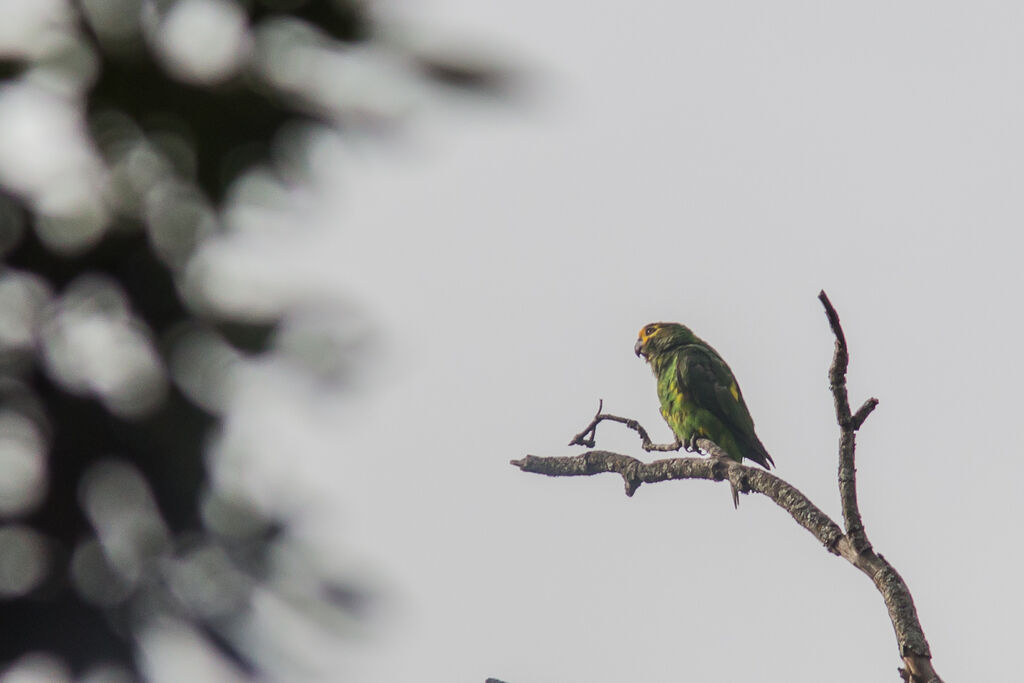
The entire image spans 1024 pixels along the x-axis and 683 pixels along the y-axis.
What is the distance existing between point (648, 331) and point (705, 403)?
186 centimetres

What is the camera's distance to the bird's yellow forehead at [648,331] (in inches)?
420

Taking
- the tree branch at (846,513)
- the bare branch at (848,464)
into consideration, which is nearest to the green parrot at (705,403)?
the tree branch at (846,513)

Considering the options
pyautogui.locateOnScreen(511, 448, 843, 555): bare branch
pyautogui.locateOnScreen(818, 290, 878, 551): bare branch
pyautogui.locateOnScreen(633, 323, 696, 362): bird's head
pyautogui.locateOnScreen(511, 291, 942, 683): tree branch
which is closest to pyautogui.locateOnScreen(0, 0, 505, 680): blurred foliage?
pyautogui.locateOnScreen(511, 291, 942, 683): tree branch

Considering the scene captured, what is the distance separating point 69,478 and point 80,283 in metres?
0.24

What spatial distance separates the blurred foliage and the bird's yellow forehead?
961 cm

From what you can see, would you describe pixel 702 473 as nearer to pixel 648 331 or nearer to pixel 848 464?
pixel 848 464

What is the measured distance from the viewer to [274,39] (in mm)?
1151

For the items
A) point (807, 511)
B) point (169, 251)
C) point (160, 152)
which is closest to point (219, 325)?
point (169, 251)

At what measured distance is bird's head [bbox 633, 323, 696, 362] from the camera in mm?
10227

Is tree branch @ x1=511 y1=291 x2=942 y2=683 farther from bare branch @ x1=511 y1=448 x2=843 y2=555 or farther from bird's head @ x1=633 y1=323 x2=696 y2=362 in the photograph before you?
bird's head @ x1=633 y1=323 x2=696 y2=362

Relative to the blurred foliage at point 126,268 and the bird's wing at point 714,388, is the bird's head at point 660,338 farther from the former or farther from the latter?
the blurred foliage at point 126,268

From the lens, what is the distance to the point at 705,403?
910cm

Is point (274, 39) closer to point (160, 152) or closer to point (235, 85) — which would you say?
point (235, 85)

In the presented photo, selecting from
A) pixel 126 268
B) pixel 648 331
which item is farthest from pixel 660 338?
pixel 126 268
